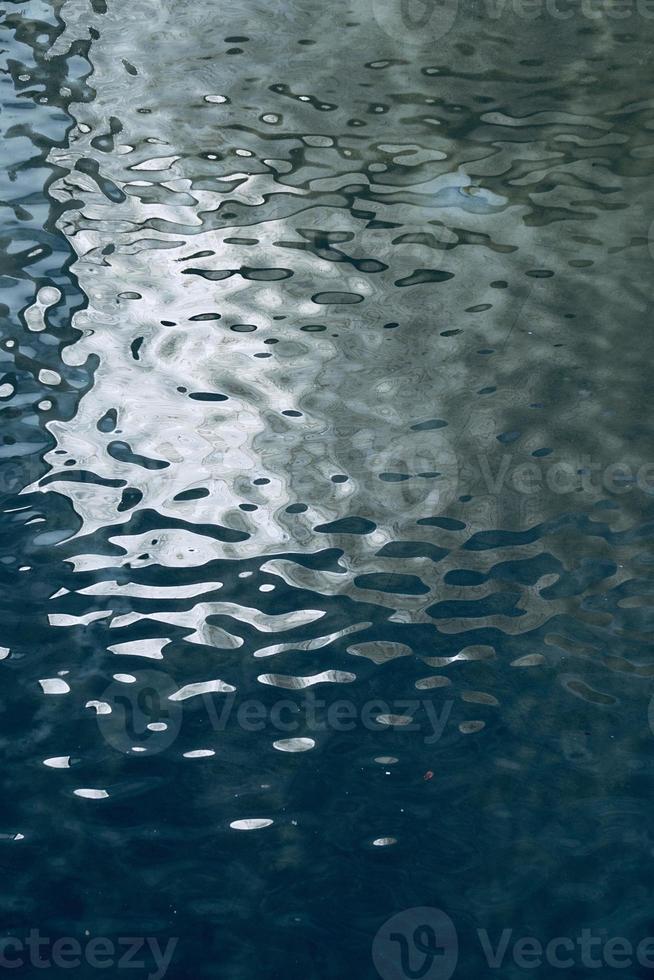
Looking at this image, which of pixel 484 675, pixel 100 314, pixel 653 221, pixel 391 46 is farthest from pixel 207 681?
pixel 391 46

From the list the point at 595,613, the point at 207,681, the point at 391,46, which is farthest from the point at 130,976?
the point at 391,46

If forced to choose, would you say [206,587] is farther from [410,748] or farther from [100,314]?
[100,314]

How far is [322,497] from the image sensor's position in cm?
218

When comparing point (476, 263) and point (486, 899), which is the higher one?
point (476, 263)

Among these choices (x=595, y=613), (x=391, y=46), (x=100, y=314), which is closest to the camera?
(x=595, y=613)

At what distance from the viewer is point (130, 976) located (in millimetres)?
1533

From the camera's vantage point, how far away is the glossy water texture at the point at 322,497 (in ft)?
5.42

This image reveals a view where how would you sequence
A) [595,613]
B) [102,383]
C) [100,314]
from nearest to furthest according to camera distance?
[595,613]
[102,383]
[100,314]

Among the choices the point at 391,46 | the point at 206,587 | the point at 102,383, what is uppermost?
the point at 391,46

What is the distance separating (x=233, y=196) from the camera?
9.65 feet

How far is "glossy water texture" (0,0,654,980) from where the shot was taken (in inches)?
65.1

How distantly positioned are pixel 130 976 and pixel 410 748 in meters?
0.57

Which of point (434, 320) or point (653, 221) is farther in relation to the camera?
point (653, 221)

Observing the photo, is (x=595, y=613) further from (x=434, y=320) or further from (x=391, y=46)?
(x=391, y=46)
